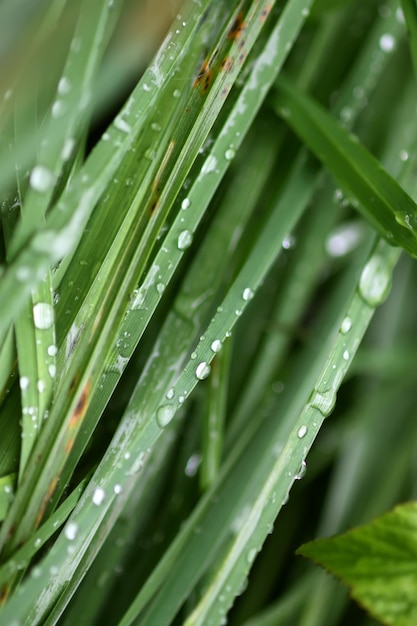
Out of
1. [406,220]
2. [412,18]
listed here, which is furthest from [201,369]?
[412,18]

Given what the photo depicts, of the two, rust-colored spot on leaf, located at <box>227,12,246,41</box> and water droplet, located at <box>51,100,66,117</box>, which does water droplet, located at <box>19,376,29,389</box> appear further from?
rust-colored spot on leaf, located at <box>227,12,246,41</box>

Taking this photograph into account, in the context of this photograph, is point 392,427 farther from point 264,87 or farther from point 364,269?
point 264,87

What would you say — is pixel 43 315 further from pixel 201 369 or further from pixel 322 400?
pixel 322 400

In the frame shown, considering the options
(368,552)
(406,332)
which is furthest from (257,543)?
(406,332)

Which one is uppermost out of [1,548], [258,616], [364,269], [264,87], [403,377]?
[264,87]

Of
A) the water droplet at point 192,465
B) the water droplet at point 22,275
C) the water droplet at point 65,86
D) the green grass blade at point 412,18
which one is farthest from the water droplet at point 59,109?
the water droplet at point 192,465

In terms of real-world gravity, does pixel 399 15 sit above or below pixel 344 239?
above
